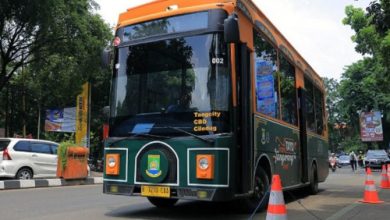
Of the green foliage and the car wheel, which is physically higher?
the green foliage

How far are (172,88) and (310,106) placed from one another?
22.4 feet

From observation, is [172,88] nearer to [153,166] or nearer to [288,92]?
[153,166]

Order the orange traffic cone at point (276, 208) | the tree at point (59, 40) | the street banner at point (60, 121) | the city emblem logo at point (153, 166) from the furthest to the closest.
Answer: the street banner at point (60, 121) → the tree at point (59, 40) → the city emblem logo at point (153, 166) → the orange traffic cone at point (276, 208)

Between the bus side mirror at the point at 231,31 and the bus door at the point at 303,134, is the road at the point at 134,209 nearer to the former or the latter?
the bus door at the point at 303,134

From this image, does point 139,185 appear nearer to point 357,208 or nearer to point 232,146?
point 232,146

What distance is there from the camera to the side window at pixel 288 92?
11156 millimetres

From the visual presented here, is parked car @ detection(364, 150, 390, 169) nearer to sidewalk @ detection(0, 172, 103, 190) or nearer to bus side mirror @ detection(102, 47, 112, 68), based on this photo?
sidewalk @ detection(0, 172, 103, 190)

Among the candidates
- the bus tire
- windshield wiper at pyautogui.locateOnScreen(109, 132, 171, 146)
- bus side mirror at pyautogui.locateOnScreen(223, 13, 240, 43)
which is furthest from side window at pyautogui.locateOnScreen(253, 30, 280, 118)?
windshield wiper at pyautogui.locateOnScreen(109, 132, 171, 146)

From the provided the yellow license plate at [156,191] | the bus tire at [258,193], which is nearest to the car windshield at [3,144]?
the yellow license plate at [156,191]

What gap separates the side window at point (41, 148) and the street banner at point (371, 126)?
45.9m

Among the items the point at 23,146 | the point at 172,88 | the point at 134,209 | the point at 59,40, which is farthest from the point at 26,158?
the point at 172,88

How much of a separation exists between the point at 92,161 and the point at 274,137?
26029 mm

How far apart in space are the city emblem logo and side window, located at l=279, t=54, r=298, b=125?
3.84 metres

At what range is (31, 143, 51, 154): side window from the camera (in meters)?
18.6
